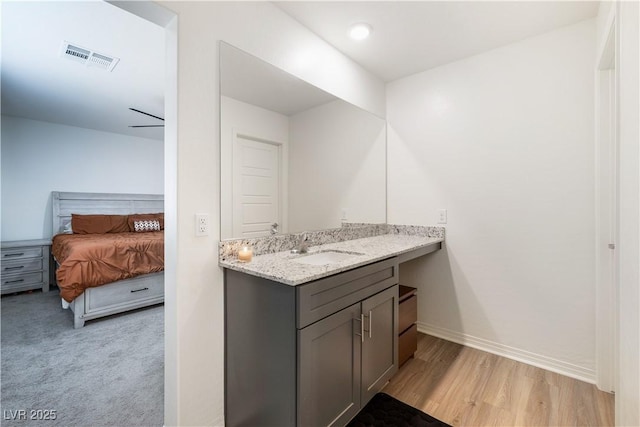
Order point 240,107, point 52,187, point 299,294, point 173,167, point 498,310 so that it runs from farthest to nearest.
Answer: point 52,187 < point 498,310 < point 240,107 < point 173,167 < point 299,294

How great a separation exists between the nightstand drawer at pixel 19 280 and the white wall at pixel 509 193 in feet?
16.5

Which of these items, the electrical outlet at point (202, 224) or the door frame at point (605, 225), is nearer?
the electrical outlet at point (202, 224)

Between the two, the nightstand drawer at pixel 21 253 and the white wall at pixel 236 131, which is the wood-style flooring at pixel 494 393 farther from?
the nightstand drawer at pixel 21 253

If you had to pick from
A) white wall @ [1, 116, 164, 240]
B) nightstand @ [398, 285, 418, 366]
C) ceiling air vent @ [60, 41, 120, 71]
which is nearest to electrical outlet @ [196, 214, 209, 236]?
nightstand @ [398, 285, 418, 366]

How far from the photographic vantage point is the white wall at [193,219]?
4.51ft

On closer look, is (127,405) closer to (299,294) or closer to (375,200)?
(299,294)

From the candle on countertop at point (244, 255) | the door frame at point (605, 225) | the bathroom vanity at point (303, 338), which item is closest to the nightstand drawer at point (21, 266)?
the bathroom vanity at point (303, 338)

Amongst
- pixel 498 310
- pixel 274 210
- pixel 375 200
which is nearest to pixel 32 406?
pixel 274 210

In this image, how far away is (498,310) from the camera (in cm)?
228

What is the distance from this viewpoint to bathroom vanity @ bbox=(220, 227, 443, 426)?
122 centimetres

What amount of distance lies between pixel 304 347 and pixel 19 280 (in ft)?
16.0

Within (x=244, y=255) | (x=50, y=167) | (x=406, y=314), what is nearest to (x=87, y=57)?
(x=244, y=255)

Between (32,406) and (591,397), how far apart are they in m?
3.39

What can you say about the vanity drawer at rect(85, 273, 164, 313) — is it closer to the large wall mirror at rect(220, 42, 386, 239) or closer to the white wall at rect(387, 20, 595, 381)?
the large wall mirror at rect(220, 42, 386, 239)
